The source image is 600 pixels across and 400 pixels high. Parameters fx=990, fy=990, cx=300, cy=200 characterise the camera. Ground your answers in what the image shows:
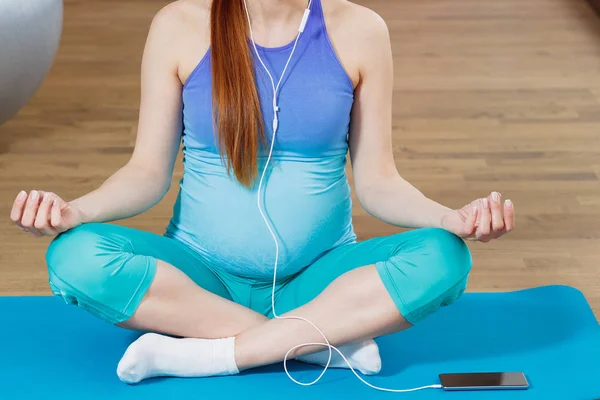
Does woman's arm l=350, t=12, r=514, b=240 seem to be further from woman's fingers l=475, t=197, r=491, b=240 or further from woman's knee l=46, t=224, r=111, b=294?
woman's knee l=46, t=224, r=111, b=294

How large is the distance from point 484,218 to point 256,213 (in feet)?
1.42

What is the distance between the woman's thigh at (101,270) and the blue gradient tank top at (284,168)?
0.18 metres

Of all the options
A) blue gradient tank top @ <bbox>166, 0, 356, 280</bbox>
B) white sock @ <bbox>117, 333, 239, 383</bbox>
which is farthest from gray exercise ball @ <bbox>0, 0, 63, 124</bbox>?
white sock @ <bbox>117, 333, 239, 383</bbox>

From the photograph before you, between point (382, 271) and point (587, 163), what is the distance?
5.15 ft

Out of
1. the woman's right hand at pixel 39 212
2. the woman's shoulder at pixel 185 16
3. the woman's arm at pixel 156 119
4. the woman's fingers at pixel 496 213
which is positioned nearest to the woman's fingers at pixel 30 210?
the woman's right hand at pixel 39 212

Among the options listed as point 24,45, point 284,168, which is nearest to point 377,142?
point 284,168

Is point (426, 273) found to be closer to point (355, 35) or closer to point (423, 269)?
point (423, 269)

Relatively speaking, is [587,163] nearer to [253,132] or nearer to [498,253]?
[498,253]

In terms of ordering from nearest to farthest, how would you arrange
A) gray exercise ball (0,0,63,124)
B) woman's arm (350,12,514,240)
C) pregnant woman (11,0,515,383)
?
pregnant woman (11,0,515,383) → woman's arm (350,12,514,240) → gray exercise ball (0,0,63,124)

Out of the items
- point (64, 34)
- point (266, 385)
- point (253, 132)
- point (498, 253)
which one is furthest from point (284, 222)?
point (64, 34)

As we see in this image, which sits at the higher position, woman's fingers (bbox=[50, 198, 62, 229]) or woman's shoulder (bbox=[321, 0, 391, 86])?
woman's shoulder (bbox=[321, 0, 391, 86])

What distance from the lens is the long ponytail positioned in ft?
5.87

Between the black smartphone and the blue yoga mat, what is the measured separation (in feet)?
0.04

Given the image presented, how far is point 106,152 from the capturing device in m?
3.16
